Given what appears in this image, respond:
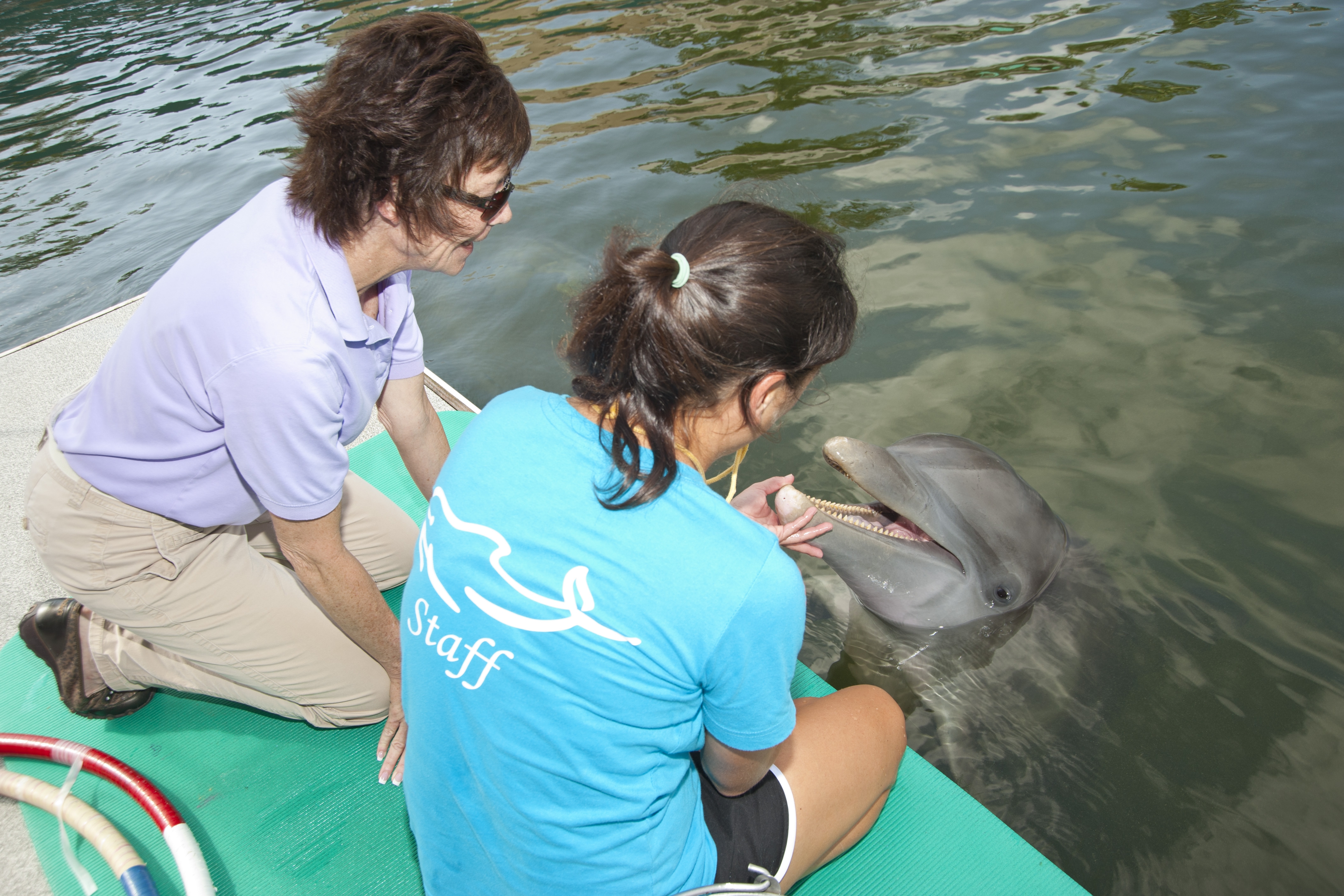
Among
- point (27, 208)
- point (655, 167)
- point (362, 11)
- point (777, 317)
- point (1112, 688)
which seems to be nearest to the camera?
point (777, 317)

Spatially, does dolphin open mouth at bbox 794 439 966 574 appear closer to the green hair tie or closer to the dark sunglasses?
the dark sunglasses

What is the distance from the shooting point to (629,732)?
1.48m

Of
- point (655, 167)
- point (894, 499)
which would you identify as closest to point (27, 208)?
point (655, 167)

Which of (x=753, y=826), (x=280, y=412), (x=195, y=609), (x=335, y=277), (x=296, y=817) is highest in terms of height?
(x=335, y=277)

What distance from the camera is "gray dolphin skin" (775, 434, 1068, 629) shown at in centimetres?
312

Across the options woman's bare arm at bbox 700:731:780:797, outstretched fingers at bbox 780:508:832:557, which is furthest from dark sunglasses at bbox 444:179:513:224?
woman's bare arm at bbox 700:731:780:797

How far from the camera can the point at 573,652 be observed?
1.41m

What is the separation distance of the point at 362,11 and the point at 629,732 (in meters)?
16.4

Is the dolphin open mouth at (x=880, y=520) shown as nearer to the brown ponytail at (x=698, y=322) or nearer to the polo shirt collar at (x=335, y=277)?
the brown ponytail at (x=698, y=322)

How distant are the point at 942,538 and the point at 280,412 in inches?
90.9

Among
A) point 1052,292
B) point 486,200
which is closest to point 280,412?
point 486,200

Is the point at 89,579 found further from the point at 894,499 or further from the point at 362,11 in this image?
the point at 362,11

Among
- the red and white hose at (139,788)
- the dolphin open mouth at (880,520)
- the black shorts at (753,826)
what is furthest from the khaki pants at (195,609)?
the dolphin open mouth at (880,520)

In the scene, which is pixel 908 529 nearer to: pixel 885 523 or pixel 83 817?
pixel 885 523
